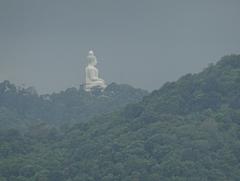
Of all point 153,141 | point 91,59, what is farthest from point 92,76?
point 153,141

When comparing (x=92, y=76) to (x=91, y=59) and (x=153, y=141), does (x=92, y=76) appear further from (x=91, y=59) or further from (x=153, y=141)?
(x=153, y=141)

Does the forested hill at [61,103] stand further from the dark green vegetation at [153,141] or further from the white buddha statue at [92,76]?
the dark green vegetation at [153,141]

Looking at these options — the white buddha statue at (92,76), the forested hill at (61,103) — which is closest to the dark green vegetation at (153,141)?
the forested hill at (61,103)

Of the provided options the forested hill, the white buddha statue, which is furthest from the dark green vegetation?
the white buddha statue

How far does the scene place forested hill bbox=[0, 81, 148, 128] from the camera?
323 ft

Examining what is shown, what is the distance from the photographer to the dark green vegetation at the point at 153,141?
70375 millimetres

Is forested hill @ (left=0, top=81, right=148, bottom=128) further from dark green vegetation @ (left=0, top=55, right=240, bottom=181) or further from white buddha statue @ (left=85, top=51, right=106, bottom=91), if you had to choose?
dark green vegetation @ (left=0, top=55, right=240, bottom=181)

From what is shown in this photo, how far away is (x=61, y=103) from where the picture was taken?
10150 cm

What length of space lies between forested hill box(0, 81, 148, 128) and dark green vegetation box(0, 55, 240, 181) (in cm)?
1429

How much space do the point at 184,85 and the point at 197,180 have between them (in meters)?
12.9

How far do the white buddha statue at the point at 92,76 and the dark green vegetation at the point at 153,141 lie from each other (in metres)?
19.1

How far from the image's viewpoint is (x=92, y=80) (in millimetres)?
104750

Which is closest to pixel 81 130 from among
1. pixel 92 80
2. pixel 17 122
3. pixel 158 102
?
pixel 158 102

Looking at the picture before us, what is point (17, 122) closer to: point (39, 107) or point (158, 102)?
point (39, 107)
